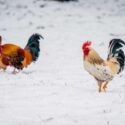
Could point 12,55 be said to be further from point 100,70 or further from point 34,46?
point 100,70

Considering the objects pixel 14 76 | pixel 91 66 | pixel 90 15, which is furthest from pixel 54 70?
pixel 90 15

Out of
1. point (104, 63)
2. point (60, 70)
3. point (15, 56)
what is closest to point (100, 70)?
point (104, 63)

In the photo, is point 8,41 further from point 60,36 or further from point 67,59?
point 67,59

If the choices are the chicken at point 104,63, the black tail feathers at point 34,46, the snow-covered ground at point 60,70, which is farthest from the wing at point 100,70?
the black tail feathers at point 34,46

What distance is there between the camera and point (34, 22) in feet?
68.1

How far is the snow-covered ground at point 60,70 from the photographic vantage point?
27.3 ft

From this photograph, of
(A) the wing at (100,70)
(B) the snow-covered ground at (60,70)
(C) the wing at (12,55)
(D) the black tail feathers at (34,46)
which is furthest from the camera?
(D) the black tail feathers at (34,46)

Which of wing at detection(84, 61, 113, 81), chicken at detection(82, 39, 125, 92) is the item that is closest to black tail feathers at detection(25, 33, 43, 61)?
chicken at detection(82, 39, 125, 92)

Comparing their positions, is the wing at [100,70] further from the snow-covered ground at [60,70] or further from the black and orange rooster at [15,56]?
the black and orange rooster at [15,56]

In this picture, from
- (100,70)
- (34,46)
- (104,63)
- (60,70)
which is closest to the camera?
(100,70)

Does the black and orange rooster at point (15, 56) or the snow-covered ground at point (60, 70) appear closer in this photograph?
the snow-covered ground at point (60, 70)

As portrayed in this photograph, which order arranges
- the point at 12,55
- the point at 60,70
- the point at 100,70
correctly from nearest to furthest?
the point at 100,70 → the point at 12,55 → the point at 60,70

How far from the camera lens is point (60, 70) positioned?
14.0 metres

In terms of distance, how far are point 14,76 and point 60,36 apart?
6702 millimetres
